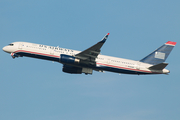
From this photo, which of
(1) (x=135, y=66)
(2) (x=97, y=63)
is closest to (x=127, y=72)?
(1) (x=135, y=66)

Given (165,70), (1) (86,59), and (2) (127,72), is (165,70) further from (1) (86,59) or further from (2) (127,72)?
(1) (86,59)

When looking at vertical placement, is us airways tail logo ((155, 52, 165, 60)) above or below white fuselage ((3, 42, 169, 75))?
above

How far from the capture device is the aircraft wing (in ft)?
202

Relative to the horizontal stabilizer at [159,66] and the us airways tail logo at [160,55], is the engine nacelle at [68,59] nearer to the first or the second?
the horizontal stabilizer at [159,66]

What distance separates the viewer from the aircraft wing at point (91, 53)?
202 ft

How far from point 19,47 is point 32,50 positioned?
11.3 feet

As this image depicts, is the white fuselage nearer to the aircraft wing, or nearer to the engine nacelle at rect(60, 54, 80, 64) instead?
the engine nacelle at rect(60, 54, 80, 64)

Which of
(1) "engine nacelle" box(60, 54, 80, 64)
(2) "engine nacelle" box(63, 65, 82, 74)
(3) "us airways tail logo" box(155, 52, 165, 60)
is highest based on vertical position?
(3) "us airways tail logo" box(155, 52, 165, 60)

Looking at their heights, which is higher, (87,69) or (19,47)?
(19,47)

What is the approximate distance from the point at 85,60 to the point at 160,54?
67.0 ft

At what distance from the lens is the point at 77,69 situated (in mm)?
71000

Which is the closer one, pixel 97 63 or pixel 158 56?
pixel 97 63

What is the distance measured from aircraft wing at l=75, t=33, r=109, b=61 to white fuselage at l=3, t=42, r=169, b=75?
9.04 ft

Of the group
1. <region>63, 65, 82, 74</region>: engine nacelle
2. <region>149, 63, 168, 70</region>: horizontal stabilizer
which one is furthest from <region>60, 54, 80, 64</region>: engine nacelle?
<region>149, 63, 168, 70</region>: horizontal stabilizer
